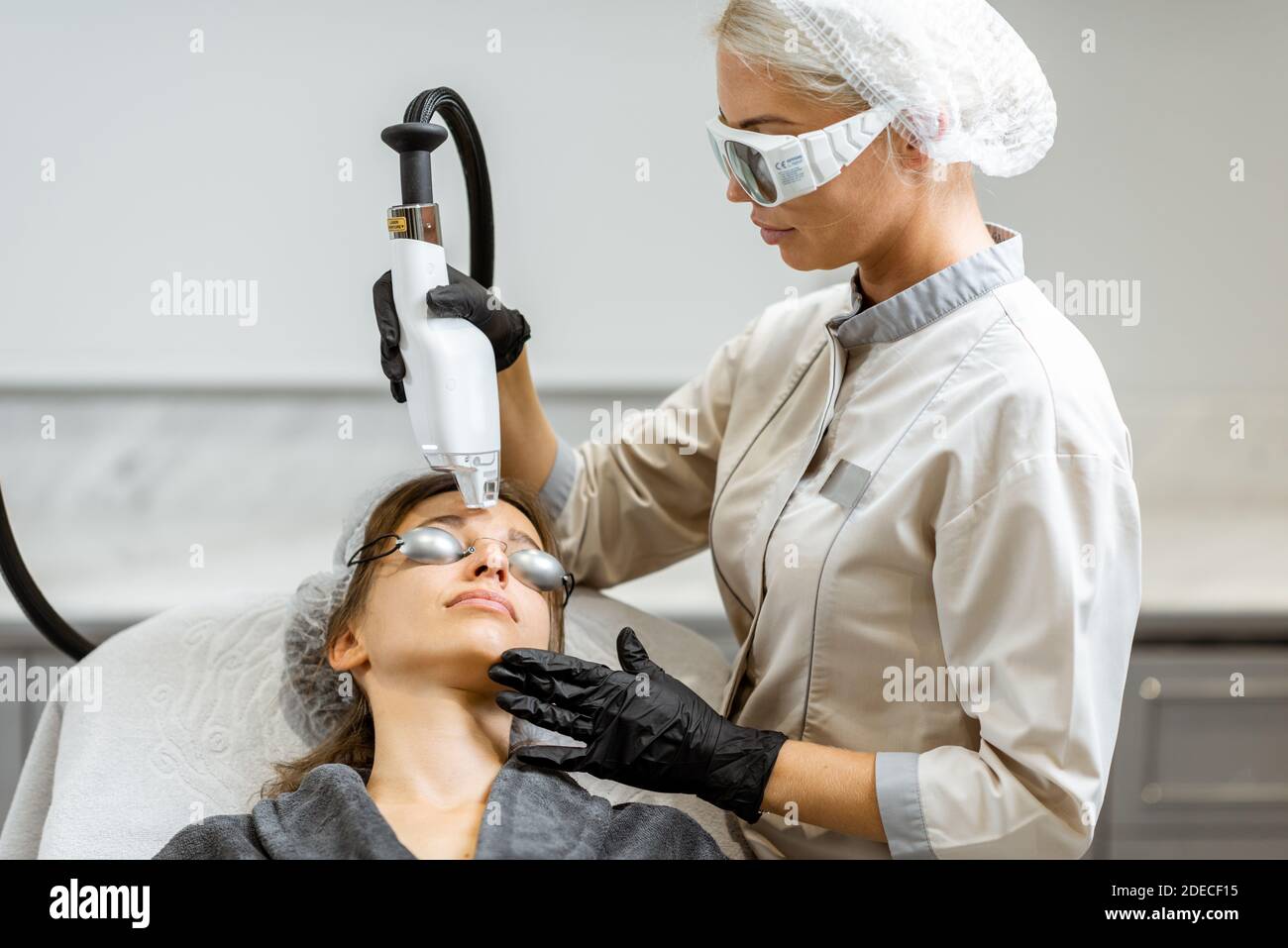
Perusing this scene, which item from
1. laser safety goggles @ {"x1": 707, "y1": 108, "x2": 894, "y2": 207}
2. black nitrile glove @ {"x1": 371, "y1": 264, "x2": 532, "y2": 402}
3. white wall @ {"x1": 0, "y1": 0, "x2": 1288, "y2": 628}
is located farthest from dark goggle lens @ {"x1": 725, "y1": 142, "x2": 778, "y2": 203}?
white wall @ {"x1": 0, "y1": 0, "x2": 1288, "y2": 628}

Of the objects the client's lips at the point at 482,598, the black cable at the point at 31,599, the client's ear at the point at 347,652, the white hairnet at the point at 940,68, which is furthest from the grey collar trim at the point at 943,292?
the black cable at the point at 31,599

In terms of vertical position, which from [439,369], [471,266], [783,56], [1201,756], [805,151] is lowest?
[1201,756]

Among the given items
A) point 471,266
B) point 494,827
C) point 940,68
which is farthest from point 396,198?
point 494,827

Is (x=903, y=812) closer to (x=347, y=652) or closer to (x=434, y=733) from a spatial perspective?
(x=434, y=733)

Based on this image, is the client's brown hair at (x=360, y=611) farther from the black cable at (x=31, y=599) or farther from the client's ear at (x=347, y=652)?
the black cable at (x=31, y=599)

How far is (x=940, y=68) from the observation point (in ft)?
4.17

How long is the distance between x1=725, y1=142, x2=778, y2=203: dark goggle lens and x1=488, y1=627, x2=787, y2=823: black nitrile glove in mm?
571

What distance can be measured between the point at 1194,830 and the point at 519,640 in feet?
5.43

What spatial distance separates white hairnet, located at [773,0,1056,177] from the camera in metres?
1.24

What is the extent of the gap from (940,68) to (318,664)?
3.53 feet

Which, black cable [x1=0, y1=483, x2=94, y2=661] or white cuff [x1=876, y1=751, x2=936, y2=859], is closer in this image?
white cuff [x1=876, y1=751, x2=936, y2=859]

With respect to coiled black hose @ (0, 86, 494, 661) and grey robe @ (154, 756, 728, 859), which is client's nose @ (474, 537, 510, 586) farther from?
coiled black hose @ (0, 86, 494, 661)
